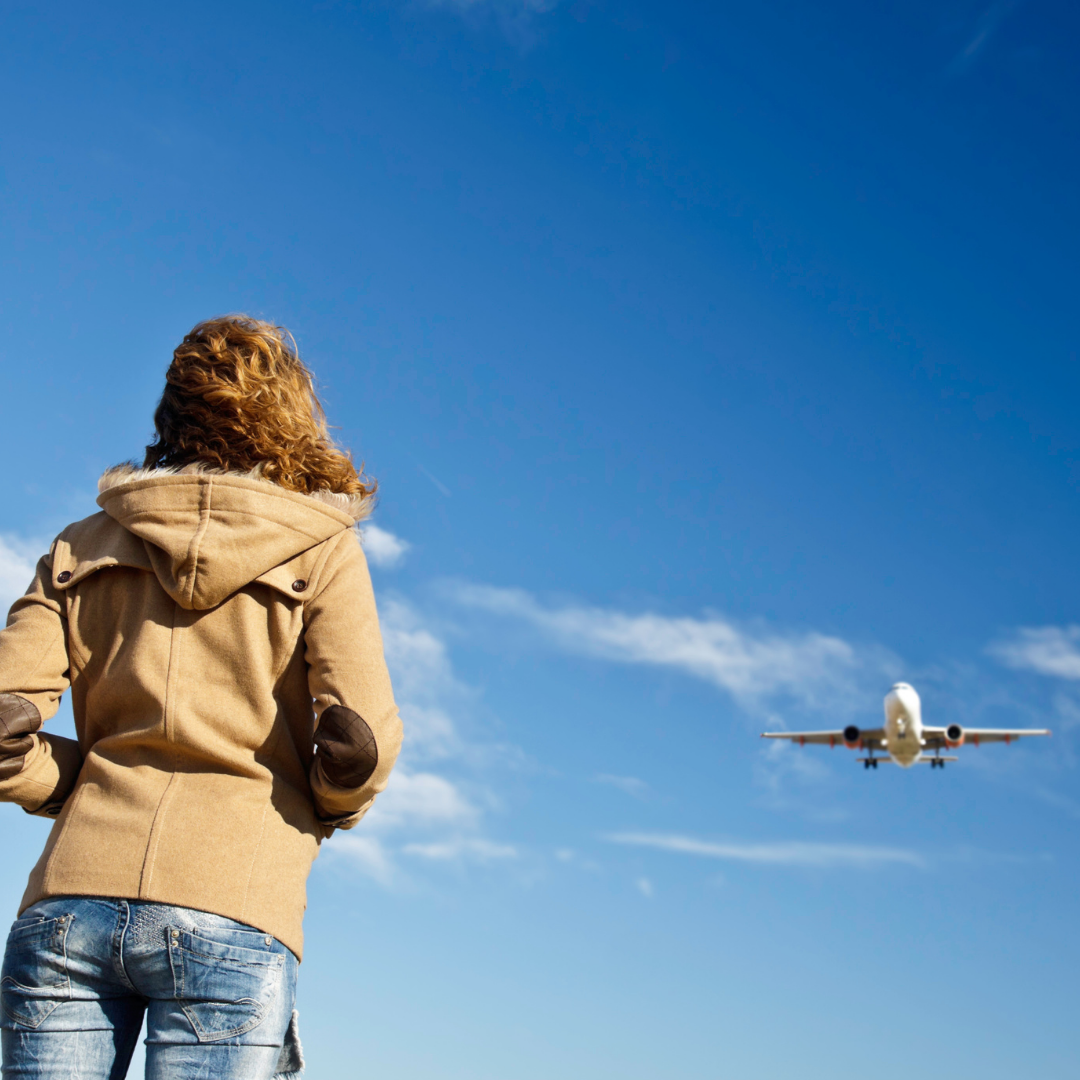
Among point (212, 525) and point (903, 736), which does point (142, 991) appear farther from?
point (903, 736)

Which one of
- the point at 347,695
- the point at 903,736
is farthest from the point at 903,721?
the point at 347,695

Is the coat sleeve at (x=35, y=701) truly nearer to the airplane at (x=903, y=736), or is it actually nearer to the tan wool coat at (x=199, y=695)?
the tan wool coat at (x=199, y=695)

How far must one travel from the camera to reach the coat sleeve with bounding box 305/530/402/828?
3.42m

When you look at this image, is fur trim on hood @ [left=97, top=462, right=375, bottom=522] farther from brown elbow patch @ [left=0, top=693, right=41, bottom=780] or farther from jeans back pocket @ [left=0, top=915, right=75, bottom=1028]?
jeans back pocket @ [left=0, top=915, right=75, bottom=1028]

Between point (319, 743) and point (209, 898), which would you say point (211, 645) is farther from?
point (209, 898)

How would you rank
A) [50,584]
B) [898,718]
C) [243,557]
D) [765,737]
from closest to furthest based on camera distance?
[243,557] < [50,584] < [898,718] < [765,737]

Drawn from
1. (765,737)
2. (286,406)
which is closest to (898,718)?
(765,737)

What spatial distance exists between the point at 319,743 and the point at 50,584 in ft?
4.42

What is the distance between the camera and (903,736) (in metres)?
50.8

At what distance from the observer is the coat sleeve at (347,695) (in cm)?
342

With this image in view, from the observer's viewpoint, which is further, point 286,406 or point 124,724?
point 286,406

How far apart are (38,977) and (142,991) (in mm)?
359

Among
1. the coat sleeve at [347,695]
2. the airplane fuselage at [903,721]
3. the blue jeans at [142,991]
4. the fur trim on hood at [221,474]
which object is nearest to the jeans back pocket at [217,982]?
the blue jeans at [142,991]

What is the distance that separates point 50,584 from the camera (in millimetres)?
3820
